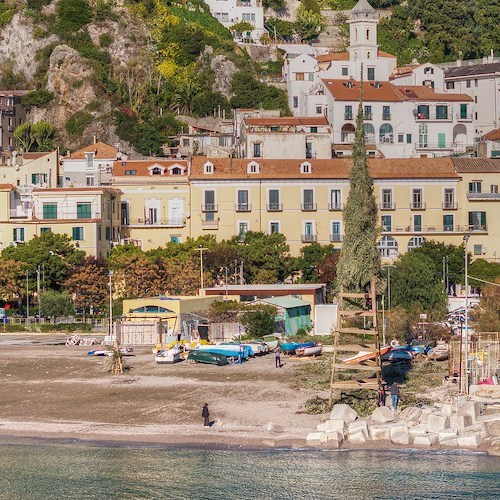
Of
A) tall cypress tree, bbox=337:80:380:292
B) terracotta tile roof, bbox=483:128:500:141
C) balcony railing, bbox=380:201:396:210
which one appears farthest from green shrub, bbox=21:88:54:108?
tall cypress tree, bbox=337:80:380:292

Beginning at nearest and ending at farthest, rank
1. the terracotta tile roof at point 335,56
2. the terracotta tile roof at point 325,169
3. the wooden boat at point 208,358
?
1. the wooden boat at point 208,358
2. the terracotta tile roof at point 325,169
3. the terracotta tile roof at point 335,56

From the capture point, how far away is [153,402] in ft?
189

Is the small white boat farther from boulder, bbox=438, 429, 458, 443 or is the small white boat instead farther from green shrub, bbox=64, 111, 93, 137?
green shrub, bbox=64, 111, 93, 137

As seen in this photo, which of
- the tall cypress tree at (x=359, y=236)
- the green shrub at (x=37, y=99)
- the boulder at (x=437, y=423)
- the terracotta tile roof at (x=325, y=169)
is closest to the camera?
the boulder at (x=437, y=423)

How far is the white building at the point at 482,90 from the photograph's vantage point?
134 metres

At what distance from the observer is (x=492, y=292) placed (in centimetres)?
7569

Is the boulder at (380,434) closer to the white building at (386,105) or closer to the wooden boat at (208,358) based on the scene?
the wooden boat at (208,358)

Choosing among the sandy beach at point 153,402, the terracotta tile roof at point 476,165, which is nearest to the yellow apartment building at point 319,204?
the terracotta tile roof at point 476,165

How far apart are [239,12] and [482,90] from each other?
30974mm

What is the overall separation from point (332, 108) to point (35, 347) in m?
51.8

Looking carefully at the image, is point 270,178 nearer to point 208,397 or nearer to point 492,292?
point 492,292

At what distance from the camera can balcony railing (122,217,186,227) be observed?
10338 centimetres

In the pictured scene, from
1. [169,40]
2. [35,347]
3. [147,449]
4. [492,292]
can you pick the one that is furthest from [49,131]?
[147,449]

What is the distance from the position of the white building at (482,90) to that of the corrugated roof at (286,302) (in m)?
54.4
